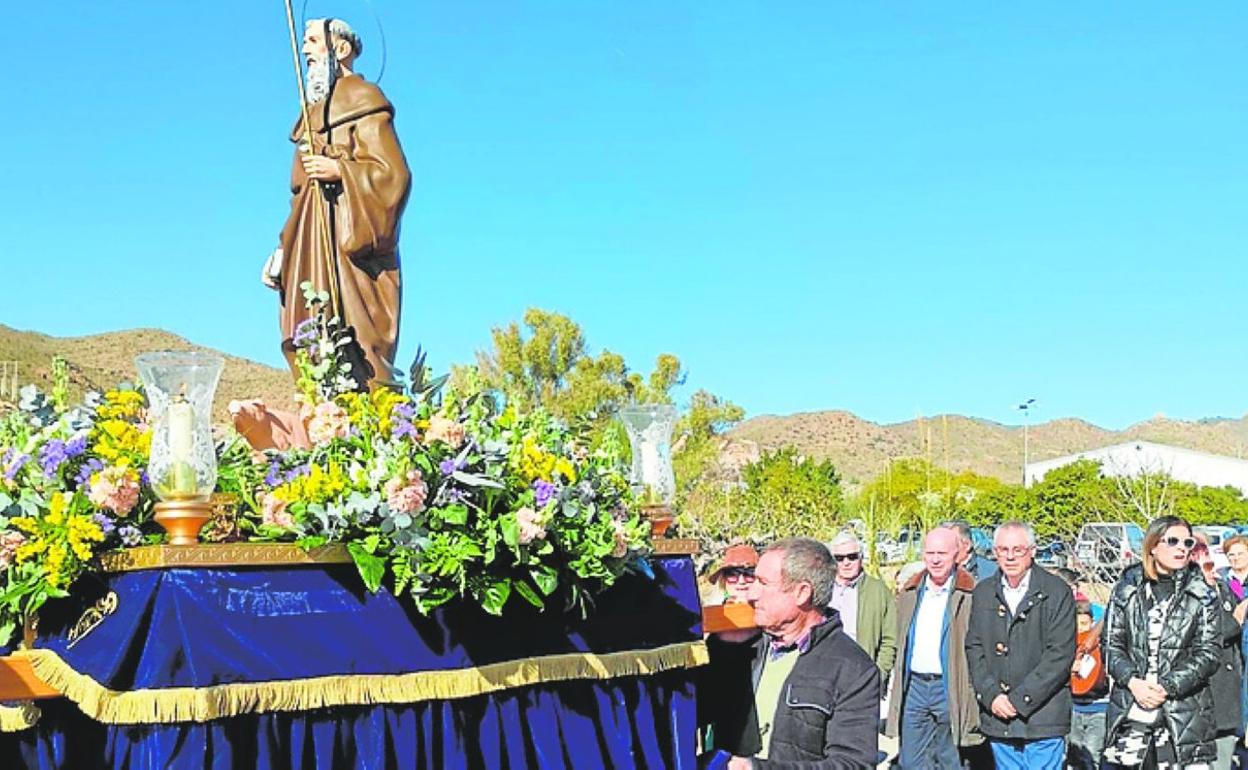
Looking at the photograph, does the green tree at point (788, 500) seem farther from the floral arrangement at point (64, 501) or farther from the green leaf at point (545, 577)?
the floral arrangement at point (64, 501)

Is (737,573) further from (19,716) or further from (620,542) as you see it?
(19,716)

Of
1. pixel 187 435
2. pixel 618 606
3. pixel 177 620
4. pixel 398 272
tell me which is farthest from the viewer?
pixel 398 272

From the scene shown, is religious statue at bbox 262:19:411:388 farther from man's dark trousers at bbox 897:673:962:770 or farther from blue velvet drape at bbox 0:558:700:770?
man's dark trousers at bbox 897:673:962:770

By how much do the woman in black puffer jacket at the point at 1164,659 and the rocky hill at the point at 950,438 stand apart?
63.3m

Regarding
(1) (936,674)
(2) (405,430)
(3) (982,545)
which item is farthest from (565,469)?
(3) (982,545)

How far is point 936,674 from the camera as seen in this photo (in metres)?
7.19

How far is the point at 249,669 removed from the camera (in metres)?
3.62

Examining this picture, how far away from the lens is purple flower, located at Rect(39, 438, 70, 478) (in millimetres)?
3922

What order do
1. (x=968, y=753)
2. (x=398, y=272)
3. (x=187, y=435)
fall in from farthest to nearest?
(x=968, y=753), (x=398, y=272), (x=187, y=435)

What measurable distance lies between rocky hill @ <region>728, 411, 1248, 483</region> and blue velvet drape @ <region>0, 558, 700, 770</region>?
6592cm

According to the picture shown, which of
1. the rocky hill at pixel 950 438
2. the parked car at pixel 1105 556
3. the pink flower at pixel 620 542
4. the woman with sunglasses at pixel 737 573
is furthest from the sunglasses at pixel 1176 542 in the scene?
the rocky hill at pixel 950 438

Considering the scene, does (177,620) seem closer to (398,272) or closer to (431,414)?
(431,414)

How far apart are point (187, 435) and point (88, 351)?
2189 inches

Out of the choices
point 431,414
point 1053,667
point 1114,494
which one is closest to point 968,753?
point 1053,667
